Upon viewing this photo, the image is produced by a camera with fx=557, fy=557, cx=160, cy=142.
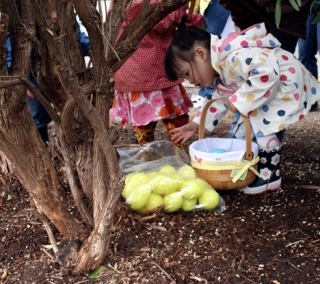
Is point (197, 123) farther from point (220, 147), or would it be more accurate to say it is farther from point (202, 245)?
point (202, 245)

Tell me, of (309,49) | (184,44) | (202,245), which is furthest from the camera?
(309,49)

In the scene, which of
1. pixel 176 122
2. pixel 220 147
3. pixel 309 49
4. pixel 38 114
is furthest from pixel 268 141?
pixel 309 49

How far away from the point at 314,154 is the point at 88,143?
4.78 ft

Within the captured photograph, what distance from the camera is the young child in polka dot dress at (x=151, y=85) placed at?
9.82 ft

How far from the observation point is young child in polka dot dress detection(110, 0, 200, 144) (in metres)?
2.99

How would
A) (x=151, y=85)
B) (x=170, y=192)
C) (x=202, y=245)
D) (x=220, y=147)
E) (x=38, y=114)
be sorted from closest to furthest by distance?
1. (x=202, y=245)
2. (x=170, y=192)
3. (x=220, y=147)
4. (x=151, y=85)
5. (x=38, y=114)

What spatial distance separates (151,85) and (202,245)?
1183 millimetres

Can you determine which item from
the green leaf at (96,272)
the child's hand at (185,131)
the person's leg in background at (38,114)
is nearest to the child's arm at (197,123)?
the child's hand at (185,131)

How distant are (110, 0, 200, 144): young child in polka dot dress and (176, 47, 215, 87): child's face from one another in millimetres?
311

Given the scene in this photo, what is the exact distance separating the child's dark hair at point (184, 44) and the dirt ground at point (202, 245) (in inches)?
26.0

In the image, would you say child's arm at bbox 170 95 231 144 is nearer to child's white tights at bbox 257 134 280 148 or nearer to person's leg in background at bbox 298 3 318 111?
child's white tights at bbox 257 134 280 148

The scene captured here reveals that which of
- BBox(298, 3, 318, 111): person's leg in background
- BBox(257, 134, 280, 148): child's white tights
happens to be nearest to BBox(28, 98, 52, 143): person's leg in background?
BBox(257, 134, 280, 148): child's white tights

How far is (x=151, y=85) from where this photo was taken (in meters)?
3.02

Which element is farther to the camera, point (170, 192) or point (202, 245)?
point (170, 192)
